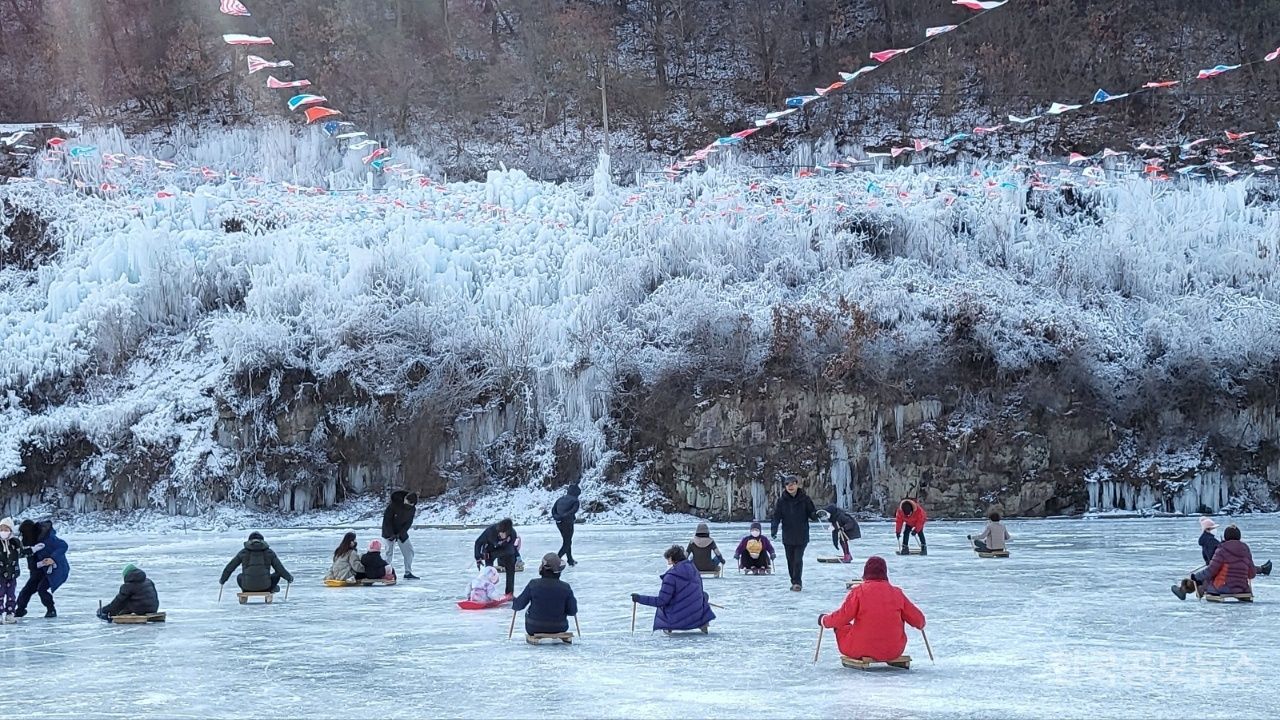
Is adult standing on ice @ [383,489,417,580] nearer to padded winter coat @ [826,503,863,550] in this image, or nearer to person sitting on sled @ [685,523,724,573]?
person sitting on sled @ [685,523,724,573]

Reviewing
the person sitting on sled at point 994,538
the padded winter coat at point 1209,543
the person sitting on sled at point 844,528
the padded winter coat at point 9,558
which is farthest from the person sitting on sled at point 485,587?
the person sitting on sled at point 994,538

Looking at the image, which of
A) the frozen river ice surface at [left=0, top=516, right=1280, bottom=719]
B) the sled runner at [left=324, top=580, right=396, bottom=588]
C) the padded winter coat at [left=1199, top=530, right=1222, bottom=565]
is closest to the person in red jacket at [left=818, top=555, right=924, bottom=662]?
the frozen river ice surface at [left=0, top=516, right=1280, bottom=719]

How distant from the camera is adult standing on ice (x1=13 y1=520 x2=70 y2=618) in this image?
53.7ft

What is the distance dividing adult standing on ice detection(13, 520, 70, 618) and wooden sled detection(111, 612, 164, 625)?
1.22m

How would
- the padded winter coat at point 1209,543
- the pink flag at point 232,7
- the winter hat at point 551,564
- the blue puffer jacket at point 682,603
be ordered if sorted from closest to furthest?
the winter hat at point 551,564, the blue puffer jacket at point 682,603, the padded winter coat at point 1209,543, the pink flag at point 232,7

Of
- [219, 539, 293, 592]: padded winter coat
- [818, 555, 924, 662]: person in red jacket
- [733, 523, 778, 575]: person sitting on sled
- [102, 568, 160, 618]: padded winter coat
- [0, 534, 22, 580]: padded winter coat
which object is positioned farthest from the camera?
[733, 523, 778, 575]: person sitting on sled

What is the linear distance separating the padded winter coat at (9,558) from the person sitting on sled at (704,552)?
814 cm

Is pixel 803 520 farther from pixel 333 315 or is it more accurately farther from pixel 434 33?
pixel 434 33

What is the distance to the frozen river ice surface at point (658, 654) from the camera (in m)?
10.3

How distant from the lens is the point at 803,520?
1766cm

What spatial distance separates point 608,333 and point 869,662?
1182 inches

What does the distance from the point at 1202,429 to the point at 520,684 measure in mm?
32442

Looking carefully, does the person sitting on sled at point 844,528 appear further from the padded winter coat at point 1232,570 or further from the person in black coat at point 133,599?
the person in black coat at point 133,599

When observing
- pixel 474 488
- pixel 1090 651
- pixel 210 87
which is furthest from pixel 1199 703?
pixel 210 87
